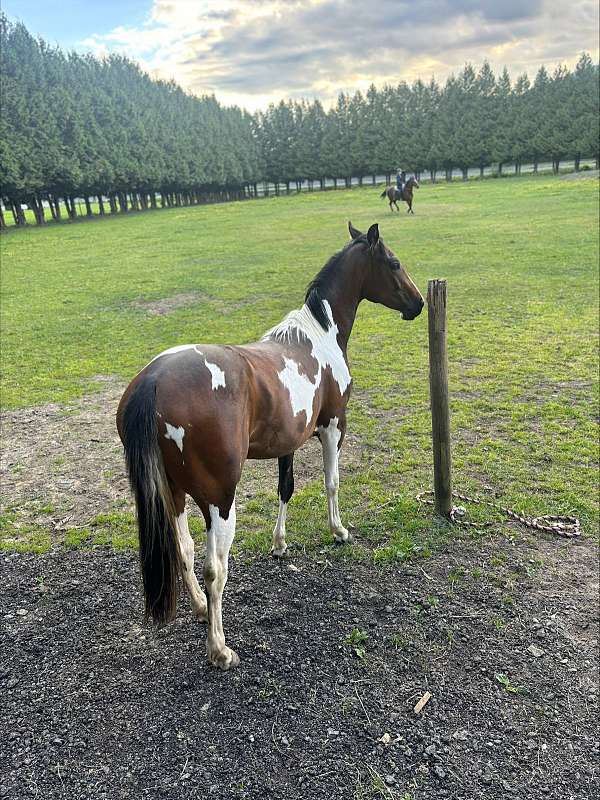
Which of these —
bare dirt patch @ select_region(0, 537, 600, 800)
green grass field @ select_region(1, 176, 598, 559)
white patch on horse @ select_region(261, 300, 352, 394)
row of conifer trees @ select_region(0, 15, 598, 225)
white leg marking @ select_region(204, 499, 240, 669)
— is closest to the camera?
bare dirt patch @ select_region(0, 537, 600, 800)

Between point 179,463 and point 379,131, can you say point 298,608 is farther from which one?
point 379,131

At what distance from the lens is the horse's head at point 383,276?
4.88 meters

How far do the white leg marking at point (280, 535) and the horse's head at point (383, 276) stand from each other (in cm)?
206

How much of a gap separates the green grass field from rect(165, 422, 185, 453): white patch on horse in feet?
6.70

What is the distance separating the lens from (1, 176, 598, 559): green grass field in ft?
18.8

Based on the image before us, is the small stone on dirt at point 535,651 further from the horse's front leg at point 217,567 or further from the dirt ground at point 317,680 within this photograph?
the horse's front leg at point 217,567

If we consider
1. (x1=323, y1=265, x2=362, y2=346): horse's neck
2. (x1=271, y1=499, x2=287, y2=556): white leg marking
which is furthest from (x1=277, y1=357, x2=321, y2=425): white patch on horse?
(x1=271, y1=499, x2=287, y2=556): white leg marking

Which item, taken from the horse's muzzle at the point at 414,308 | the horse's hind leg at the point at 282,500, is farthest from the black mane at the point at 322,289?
the horse's hind leg at the point at 282,500

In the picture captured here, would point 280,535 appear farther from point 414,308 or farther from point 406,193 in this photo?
point 406,193

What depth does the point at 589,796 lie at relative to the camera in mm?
2832

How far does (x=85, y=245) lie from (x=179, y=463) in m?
28.6

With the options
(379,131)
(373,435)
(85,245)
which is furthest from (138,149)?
(373,435)

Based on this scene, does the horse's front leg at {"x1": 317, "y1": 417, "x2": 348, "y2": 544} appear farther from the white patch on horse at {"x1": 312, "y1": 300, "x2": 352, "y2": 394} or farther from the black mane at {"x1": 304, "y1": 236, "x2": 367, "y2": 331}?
the black mane at {"x1": 304, "y1": 236, "x2": 367, "y2": 331}

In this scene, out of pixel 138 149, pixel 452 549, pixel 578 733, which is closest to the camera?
pixel 578 733
